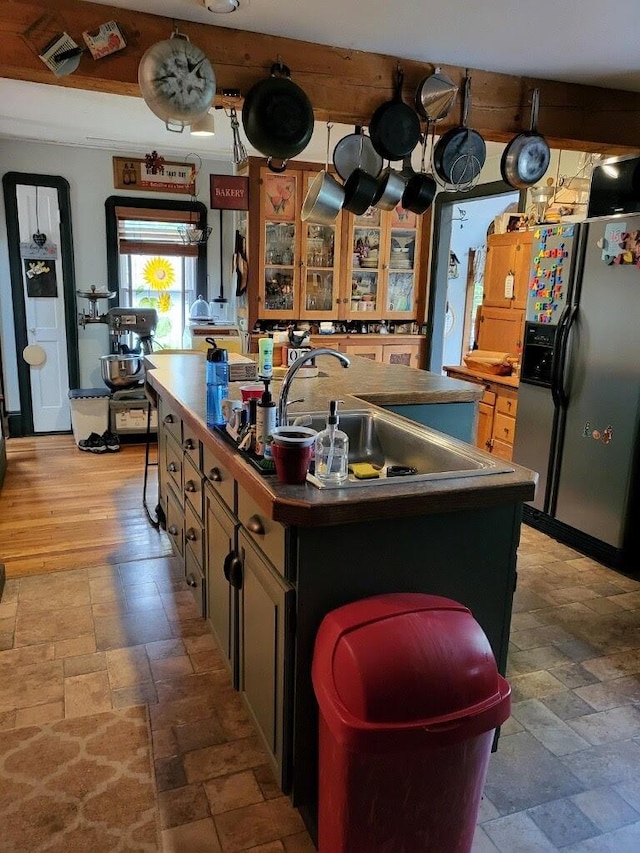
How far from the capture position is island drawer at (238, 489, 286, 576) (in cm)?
163

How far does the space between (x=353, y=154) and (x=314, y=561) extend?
94.9 inches

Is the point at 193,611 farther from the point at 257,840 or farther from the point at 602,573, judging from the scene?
the point at 602,573

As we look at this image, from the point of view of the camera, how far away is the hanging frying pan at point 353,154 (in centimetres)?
323

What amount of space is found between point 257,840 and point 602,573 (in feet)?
7.76

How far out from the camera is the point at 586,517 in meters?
3.55

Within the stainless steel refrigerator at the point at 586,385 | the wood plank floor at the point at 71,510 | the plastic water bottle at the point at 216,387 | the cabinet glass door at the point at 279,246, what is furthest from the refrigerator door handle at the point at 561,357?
the cabinet glass door at the point at 279,246

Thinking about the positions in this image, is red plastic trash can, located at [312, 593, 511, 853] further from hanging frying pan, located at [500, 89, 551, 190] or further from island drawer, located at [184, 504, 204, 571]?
hanging frying pan, located at [500, 89, 551, 190]

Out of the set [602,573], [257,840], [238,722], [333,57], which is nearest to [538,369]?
[602,573]

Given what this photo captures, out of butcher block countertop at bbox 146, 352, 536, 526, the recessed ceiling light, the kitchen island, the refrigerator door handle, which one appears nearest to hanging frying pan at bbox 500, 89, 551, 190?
the refrigerator door handle

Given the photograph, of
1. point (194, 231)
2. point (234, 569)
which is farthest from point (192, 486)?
point (194, 231)

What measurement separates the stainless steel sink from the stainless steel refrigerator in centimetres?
153

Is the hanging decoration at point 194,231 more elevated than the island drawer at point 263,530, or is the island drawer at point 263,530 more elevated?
the hanging decoration at point 194,231

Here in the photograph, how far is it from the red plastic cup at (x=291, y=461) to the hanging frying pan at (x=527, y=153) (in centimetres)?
218

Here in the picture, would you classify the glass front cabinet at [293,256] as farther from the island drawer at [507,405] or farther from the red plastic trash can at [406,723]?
the red plastic trash can at [406,723]
